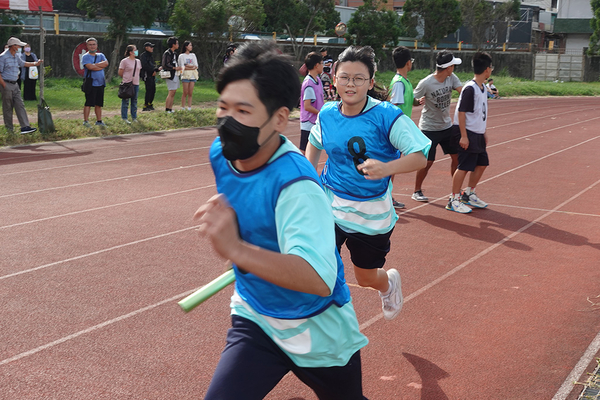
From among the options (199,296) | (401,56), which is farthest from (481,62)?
(199,296)

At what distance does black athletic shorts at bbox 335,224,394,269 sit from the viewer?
444 centimetres

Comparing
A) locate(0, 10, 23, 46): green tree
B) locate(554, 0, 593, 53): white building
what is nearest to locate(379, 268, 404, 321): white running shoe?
locate(0, 10, 23, 46): green tree

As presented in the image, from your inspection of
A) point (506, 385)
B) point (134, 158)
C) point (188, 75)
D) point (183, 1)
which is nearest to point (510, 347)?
point (506, 385)

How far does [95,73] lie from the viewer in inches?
589

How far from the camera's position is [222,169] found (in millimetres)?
2455

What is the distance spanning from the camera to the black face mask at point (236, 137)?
220 cm

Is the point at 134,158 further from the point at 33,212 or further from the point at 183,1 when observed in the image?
the point at 183,1

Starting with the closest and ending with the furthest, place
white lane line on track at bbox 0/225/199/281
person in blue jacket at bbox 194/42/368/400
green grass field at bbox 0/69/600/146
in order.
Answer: person in blue jacket at bbox 194/42/368/400
white lane line on track at bbox 0/225/199/281
green grass field at bbox 0/69/600/146

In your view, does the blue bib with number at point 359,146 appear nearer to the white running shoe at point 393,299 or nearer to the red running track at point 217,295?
the white running shoe at point 393,299

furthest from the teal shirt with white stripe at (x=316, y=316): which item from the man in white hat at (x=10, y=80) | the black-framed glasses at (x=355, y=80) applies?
the man in white hat at (x=10, y=80)

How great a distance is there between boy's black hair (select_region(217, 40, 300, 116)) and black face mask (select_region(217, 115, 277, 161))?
117mm

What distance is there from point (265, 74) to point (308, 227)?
1.82 ft

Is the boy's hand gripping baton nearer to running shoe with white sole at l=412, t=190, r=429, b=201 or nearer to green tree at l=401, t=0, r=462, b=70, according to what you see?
running shoe with white sole at l=412, t=190, r=429, b=201

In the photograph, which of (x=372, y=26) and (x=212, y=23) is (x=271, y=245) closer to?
(x=212, y=23)
